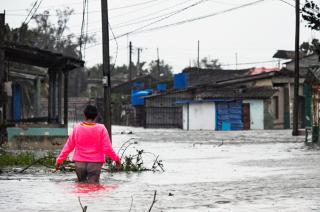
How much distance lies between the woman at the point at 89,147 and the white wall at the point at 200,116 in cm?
4600

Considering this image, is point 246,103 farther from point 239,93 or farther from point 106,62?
point 106,62

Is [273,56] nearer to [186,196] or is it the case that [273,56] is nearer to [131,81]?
[131,81]

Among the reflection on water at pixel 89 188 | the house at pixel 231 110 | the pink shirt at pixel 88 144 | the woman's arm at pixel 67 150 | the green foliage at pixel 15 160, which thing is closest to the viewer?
the reflection on water at pixel 89 188

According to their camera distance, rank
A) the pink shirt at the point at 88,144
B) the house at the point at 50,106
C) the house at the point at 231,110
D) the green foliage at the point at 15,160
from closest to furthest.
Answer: the pink shirt at the point at 88,144 → the green foliage at the point at 15,160 → the house at the point at 50,106 → the house at the point at 231,110

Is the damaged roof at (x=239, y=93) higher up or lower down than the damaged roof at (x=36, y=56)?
lower down

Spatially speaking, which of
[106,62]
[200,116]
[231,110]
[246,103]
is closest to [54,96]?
[106,62]

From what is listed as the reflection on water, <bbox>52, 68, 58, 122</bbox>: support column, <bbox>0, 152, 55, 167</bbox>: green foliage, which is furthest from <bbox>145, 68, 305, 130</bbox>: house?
the reflection on water

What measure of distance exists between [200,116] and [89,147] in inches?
1865

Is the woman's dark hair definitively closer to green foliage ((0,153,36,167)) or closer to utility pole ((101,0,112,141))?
green foliage ((0,153,36,167))

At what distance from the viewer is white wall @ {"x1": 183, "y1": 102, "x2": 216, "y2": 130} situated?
58406mm

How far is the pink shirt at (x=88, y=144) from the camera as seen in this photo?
40.0 feet

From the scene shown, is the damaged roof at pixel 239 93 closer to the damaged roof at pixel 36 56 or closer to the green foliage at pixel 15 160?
the damaged roof at pixel 36 56

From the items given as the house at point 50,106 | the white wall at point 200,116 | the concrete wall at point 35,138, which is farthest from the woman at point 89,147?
the white wall at point 200,116

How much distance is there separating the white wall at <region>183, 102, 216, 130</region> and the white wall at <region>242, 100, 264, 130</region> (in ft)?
9.51
